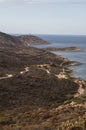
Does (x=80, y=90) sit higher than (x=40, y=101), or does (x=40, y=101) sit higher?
(x=40, y=101)

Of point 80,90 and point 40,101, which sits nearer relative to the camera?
point 40,101

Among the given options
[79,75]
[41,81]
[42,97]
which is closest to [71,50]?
[79,75]

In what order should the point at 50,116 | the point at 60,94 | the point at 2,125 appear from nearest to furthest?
the point at 2,125, the point at 50,116, the point at 60,94

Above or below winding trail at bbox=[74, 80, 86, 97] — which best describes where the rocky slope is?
above

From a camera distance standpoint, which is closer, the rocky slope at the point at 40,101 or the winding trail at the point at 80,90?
the rocky slope at the point at 40,101

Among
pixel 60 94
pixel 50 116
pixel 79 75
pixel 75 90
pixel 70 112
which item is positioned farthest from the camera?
pixel 79 75

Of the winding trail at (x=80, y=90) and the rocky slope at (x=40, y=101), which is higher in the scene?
the rocky slope at (x=40, y=101)

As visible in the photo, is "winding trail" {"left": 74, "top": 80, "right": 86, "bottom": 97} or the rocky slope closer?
the rocky slope

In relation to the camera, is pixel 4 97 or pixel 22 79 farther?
pixel 22 79

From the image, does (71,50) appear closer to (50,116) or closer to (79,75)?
(79,75)

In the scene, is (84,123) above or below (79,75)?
above
